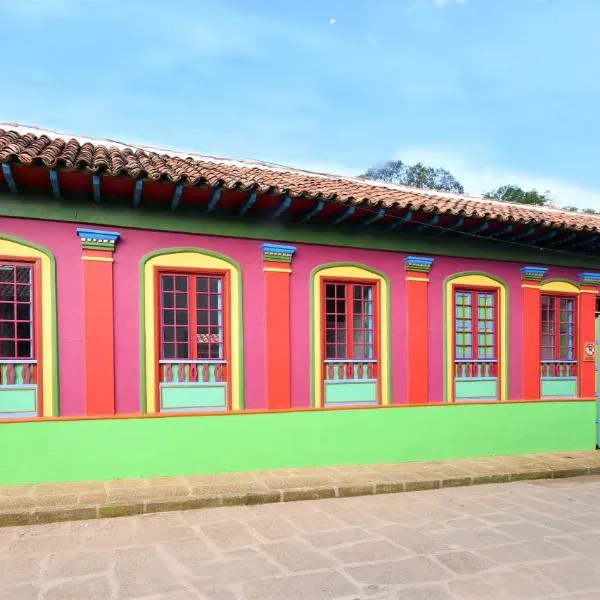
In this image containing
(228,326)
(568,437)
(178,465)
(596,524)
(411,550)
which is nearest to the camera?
(411,550)

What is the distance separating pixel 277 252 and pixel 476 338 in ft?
11.8

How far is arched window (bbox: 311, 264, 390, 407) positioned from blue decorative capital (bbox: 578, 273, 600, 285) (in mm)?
3860

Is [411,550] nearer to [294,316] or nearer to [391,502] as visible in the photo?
[391,502]

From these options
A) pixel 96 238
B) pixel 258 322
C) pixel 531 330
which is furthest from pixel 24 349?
pixel 531 330

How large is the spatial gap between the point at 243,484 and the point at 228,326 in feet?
6.64

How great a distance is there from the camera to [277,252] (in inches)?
297

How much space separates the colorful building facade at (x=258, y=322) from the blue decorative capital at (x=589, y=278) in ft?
0.87

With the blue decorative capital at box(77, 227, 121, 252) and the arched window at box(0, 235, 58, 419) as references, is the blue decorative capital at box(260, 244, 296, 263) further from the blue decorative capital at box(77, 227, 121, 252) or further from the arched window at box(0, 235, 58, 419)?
the arched window at box(0, 235, 58, 419)

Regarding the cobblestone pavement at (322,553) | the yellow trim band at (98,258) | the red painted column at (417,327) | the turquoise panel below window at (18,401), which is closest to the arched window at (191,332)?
the yellow trim band at (98,258)

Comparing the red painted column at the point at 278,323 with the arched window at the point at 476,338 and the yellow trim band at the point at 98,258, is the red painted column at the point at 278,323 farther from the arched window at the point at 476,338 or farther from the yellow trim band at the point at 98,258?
the arched window at the point at 476,338

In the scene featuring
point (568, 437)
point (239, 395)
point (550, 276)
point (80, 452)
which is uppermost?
point (550, 276)

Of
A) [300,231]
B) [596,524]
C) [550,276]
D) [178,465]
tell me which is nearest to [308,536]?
[178,465]

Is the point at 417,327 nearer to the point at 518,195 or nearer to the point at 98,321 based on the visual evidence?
the point at 98,321

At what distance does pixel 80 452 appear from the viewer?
6602 mm
